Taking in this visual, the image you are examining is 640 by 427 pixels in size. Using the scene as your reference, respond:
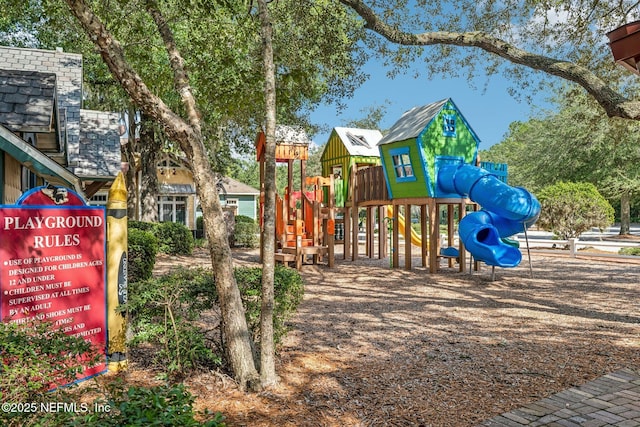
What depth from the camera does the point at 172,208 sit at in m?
33.3

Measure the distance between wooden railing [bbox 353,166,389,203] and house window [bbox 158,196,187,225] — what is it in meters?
18.6

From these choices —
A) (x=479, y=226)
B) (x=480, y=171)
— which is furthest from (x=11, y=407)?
(x=480, y=171)

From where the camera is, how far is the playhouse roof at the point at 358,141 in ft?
63.7

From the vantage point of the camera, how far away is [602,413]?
158 inches

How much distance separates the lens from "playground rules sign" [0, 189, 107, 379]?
4.07m

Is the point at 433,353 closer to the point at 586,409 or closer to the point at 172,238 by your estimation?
the point at 586,409

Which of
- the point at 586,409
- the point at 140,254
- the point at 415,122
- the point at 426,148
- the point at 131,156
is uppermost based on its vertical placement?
the point at 131,156

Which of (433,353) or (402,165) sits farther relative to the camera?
(402,165)

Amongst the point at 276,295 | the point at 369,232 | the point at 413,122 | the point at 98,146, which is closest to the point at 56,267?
the point at 276,295

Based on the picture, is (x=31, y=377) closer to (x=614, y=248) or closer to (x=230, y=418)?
(x=230, y=418)

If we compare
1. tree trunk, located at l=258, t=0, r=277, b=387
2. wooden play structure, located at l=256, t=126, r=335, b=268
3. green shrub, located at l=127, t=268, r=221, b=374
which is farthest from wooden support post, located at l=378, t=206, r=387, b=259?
tree trunk, located at l=258, t=0, r=277, b=387

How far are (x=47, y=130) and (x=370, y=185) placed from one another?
12.7 meters

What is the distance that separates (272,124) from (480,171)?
10.4 metres

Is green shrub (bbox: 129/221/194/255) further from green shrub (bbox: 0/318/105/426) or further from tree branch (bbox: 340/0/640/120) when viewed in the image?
green shrub (bbox: 0/318/105/426)
